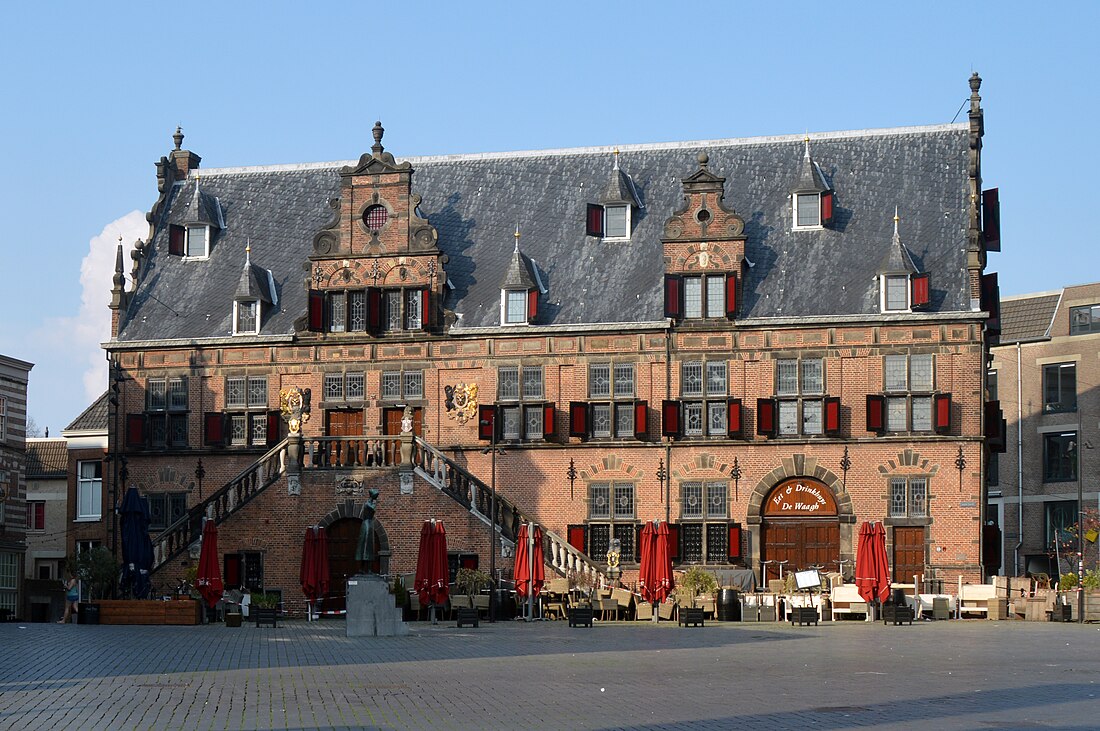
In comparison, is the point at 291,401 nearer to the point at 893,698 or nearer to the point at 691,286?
the point at 691,286

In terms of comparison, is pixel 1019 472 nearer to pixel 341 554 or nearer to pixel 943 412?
pixel 943 412

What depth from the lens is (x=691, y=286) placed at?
42.6m

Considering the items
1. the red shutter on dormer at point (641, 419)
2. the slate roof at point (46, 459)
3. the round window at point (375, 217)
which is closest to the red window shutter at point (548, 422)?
the red shutter on dormer at point (641, 419)

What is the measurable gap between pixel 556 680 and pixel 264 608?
58.0ft

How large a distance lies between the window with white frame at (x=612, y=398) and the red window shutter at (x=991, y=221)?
10095mm

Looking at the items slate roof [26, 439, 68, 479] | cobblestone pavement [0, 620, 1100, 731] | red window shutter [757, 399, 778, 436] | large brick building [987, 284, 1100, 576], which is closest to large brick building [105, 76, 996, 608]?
red window shutter [757, 399, 778, 436]

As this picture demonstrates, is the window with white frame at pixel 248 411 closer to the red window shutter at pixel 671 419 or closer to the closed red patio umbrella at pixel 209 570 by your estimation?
the closed red patio umbrella at pixel 209 570

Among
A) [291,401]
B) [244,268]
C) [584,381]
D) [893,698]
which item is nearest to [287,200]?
[244,268]

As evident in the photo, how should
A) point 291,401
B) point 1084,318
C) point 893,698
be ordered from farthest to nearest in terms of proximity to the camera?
point 1084,318
point 291,401
point 893,698

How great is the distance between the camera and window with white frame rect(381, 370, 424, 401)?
143 ft

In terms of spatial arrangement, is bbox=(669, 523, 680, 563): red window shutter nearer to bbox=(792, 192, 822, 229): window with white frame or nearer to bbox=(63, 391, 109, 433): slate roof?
bbox=(792, 192, 822, 229): window with white frame

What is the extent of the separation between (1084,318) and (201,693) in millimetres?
47255

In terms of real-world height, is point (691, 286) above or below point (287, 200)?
below

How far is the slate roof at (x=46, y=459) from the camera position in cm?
6169
